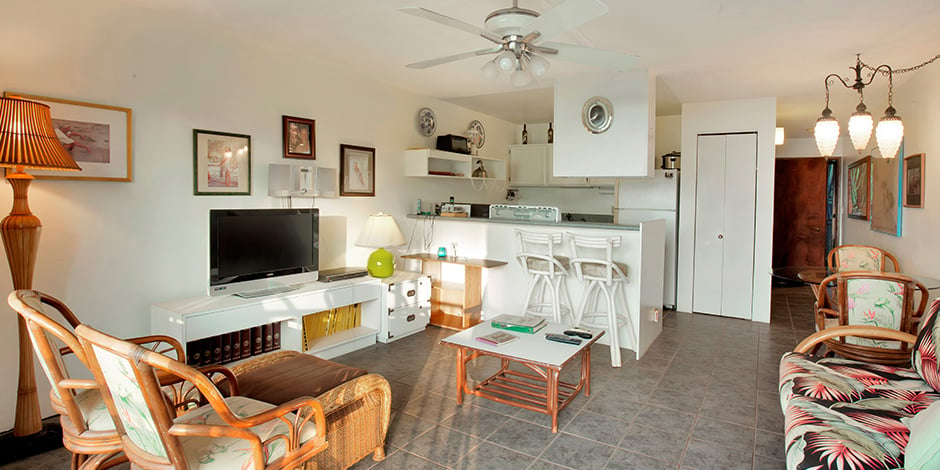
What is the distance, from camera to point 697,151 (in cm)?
555

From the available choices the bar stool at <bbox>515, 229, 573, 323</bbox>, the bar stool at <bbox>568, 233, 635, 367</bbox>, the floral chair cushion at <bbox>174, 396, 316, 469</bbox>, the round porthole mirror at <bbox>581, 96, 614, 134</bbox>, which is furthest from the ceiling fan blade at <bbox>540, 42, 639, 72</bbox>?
the floral chair cushion at <bbox>174, 396, 316, 469</bbox>

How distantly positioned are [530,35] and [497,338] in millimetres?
1725

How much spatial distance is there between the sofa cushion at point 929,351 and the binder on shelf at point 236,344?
12.4 feet

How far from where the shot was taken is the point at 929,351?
7.37 feet

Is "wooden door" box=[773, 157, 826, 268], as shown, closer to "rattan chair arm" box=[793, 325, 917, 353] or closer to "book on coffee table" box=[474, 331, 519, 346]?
"rattan chair arm" box=[793, 325, 917, 353]

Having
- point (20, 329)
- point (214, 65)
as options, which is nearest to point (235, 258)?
point (20, 329)

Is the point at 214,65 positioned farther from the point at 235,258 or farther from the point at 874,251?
the point at 874,251

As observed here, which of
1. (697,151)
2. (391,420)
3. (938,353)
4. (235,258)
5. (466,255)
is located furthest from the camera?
(697,151)

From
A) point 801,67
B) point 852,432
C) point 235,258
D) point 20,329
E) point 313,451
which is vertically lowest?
point 313,451

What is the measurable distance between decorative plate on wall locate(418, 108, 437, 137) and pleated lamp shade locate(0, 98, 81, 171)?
3477mm

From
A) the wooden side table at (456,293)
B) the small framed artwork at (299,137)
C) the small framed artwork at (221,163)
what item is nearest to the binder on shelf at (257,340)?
the small framed artwork at (221,163)

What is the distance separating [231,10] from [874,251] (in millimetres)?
5228

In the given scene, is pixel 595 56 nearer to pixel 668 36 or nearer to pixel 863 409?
pixel 668 36

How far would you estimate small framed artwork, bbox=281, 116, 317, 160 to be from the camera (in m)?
4.02
